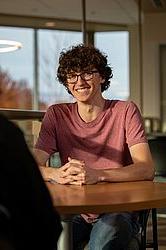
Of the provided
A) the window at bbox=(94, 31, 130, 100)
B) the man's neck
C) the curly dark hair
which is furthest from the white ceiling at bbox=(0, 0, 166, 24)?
the man's neck

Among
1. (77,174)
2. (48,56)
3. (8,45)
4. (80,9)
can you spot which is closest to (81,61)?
(77,174)

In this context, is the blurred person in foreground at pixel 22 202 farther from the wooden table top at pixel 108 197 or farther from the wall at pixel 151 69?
the wall at pixel 151 69

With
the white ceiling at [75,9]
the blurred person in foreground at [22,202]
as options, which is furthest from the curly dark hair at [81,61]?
the white ceiling at [75,9]

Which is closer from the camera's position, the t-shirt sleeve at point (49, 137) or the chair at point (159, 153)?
the t-shirt sleeve at point (49, 137)

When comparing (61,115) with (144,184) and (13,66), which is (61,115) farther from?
(13,66)

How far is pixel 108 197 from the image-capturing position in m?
1.52

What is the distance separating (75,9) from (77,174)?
6.93 m

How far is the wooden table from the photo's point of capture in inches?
53.9

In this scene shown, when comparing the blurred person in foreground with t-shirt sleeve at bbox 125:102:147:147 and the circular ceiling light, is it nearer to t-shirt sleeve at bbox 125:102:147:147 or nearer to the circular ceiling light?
t-shirt sleeve at bbox 125:102:147:147

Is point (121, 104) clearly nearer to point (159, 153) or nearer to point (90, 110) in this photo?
point (90, 110)

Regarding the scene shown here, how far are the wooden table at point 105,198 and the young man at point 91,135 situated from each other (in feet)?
0.22

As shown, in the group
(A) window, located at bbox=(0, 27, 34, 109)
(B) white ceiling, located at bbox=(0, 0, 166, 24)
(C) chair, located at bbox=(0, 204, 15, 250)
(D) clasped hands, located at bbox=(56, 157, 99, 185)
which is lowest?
(D) clasped hands, located at bbox=(56, 157, 99, 185)

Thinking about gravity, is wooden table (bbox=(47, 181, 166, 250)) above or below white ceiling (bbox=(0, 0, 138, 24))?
below

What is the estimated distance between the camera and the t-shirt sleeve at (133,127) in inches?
81.6
